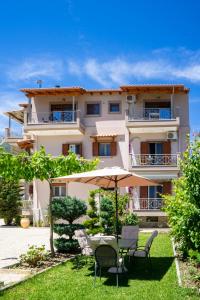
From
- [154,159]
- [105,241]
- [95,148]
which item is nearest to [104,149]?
[95,148]

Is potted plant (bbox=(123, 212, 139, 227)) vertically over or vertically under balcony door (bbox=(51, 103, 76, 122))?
under

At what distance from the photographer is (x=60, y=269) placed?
11086 millimetres

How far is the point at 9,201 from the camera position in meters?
30.8

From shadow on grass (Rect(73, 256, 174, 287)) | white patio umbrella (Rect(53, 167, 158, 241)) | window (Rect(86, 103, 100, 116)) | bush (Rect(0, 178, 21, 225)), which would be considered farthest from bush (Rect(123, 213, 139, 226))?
bush (Rect(0, 178, 21, 225))

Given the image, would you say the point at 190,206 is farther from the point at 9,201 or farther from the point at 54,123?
the point at 9,201

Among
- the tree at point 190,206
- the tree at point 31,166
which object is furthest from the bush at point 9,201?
the tree at point 190,206

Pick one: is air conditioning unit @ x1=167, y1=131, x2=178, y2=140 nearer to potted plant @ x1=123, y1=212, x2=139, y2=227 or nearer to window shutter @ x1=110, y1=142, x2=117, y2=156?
window shutter @ x1=110, y1=142, x2=117, y2=156

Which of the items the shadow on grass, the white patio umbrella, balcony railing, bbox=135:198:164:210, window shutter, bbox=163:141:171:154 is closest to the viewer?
the shadow on grass

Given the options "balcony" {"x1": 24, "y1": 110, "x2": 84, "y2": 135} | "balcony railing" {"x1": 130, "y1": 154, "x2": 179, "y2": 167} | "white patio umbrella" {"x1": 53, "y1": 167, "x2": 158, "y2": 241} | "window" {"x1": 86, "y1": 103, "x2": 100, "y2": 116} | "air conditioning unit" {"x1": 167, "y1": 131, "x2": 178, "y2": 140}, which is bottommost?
"white patio umbrella" {"x1": 53, "y1": 167, "x2": 158, "y2": 241}

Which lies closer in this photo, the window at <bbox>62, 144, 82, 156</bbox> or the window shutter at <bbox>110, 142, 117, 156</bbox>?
the window shutter at <bbox>110, 142, 117, 156</bbox>

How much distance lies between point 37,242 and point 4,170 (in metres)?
7.21

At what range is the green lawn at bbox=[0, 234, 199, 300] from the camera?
8.22m

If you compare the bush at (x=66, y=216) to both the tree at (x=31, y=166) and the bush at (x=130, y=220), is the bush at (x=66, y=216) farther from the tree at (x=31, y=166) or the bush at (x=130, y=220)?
the bush at (x=130, y=220)

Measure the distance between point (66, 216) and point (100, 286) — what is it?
522 cm
